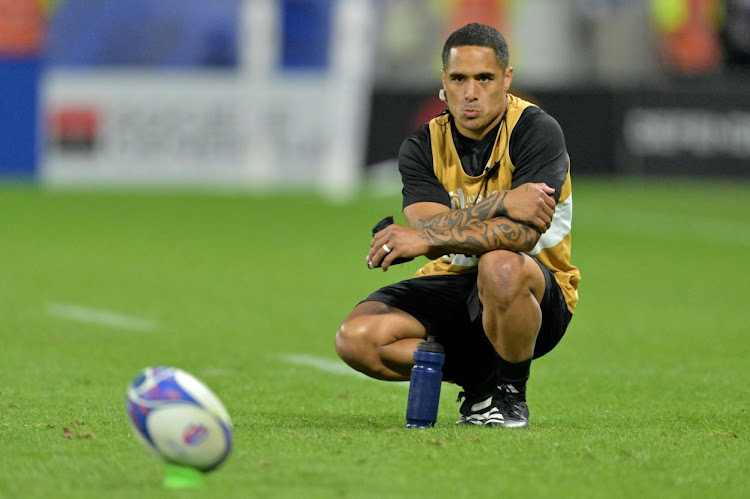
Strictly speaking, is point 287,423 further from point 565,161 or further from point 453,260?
point 565,161

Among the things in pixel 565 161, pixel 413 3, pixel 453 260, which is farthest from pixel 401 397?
pixel 413 3

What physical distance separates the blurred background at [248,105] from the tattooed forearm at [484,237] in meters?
15.9

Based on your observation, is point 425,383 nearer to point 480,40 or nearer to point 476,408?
point 476,408

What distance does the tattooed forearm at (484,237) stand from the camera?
5.57m

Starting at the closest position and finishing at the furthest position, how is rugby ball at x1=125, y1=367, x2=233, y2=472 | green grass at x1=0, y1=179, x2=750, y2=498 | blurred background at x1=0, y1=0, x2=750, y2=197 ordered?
rugby ball at x1=125, y1=367, x2=233, y2=472 < green grass at x1=0, y1=179, x2=750, y2=498 < blurred background at x1=0, y1=0, x2=750, y2=197

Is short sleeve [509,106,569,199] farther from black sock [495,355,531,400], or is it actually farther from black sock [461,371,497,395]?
black sock [461,371,497,395]

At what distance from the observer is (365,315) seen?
5.93 metres

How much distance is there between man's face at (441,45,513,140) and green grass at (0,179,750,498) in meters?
1.24

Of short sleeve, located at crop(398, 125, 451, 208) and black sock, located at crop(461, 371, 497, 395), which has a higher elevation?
short sleeve, located at crop(398, 125, 451, 208)

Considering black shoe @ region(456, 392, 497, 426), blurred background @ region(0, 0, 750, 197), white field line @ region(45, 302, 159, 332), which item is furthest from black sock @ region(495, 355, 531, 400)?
blurred background @ region(0, 0, 750, 197)

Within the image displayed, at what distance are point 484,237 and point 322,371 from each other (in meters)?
2.31

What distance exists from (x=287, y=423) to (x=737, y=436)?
1741 mm

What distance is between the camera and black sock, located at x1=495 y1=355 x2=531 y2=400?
5.74 meters

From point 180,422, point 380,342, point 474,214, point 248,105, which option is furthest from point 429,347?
point 248,105
